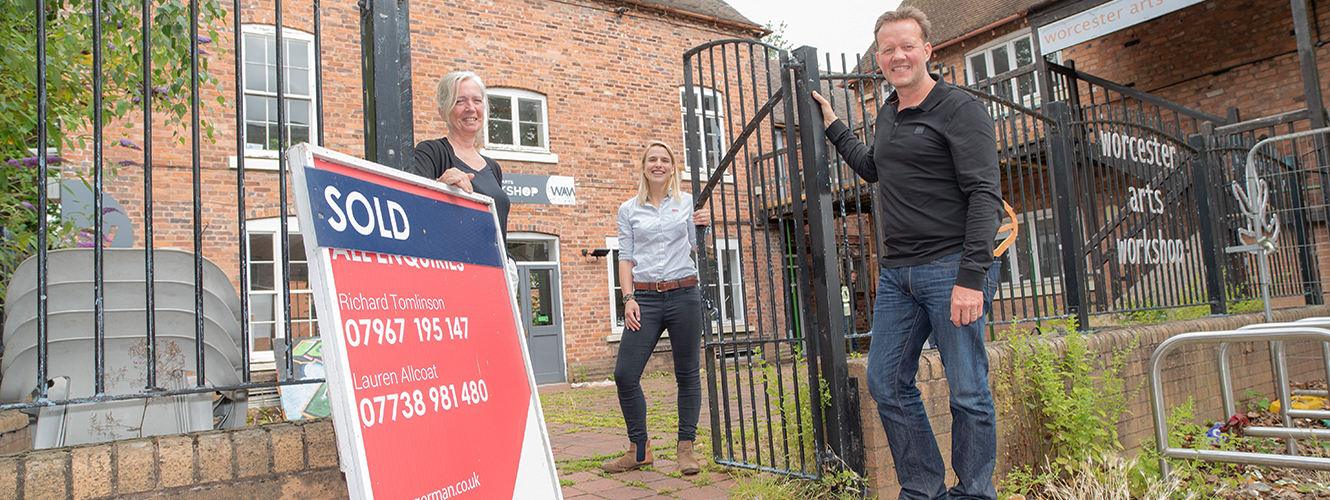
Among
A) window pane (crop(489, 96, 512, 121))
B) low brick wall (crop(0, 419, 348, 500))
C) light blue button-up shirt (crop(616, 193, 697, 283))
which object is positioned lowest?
low brick wall (crop(0, 419, 348, 500))

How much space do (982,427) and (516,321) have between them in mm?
1646

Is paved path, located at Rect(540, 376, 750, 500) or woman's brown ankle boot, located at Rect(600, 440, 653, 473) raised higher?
woman's brown ankle boot, located at Rect(600, 440, 653, 473)

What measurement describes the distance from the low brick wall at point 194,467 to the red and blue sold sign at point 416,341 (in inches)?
16.1

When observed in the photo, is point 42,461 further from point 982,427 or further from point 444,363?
point 982,427

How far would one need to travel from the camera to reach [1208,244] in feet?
19.5

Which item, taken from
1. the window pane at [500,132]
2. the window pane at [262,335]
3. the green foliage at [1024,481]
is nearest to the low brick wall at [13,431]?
the green foliage at [1024,481]

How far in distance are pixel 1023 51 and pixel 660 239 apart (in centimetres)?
1311

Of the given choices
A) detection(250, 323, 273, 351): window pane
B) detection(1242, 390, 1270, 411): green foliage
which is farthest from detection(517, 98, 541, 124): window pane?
detection(1242, 390, 1270, 411): green foliage

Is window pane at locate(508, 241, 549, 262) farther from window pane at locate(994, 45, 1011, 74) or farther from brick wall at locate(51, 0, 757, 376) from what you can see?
window pane at locate(994, 45, 1011, 74)

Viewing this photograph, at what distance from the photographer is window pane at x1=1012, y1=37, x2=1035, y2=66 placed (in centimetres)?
1467

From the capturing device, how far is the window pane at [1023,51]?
578 inches

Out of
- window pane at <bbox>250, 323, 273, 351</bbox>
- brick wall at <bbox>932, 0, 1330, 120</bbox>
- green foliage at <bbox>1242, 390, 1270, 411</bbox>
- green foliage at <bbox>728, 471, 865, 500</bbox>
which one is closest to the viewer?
green foliage at <bbox>728, 471, 865, 500</bbox>

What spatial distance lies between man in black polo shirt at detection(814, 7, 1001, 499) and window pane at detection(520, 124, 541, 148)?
405 inches

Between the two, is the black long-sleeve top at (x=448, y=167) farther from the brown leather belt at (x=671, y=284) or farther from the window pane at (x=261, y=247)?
the window pane at (x=261, y=247)
